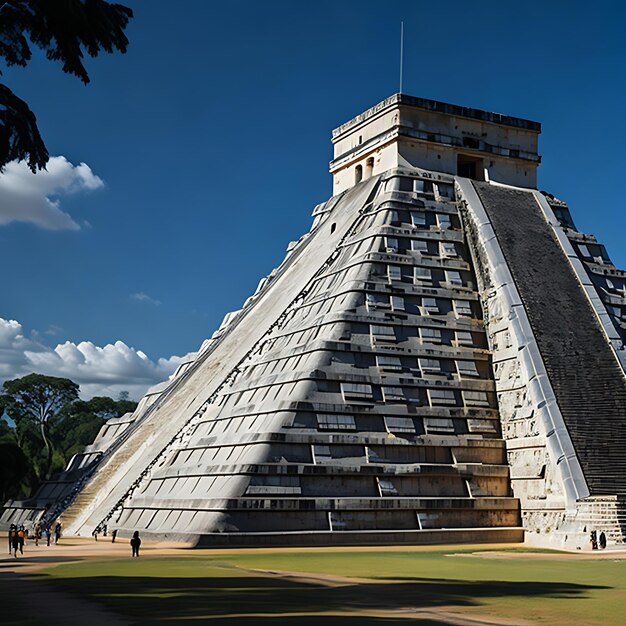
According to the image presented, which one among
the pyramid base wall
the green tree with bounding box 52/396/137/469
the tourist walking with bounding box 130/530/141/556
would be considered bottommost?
the tourist walking with bounding box 130/530/141/556

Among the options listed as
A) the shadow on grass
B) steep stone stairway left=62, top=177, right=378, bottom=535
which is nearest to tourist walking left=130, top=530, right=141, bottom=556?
the shadow on grass

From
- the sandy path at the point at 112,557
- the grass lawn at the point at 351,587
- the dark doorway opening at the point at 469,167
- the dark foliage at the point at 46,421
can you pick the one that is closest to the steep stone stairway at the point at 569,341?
the dark doorway opening at the point at 469,167

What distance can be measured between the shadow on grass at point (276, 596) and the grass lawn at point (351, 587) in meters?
0.02

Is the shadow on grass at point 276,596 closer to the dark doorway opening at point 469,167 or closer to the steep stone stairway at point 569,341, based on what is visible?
the steep stone stairway at point 569,341

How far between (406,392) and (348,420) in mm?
2632

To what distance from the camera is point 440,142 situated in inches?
1564

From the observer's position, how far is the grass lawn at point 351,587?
13180mm

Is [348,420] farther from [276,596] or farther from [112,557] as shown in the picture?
[276,596]

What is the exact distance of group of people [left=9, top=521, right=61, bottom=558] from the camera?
26188 mm

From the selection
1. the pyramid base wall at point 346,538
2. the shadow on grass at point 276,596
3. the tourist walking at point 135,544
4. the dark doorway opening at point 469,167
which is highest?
the dark doorway opening at point 469,167

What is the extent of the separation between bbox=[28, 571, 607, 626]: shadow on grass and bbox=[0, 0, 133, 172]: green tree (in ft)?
24.4

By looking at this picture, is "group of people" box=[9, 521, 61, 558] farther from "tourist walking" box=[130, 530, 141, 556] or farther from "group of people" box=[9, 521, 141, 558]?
"tourist walking" box=[130, 530, 141, 556]

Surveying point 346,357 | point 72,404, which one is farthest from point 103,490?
point 72,404

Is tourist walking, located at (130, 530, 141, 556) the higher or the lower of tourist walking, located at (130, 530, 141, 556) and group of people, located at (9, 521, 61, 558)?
the lower
